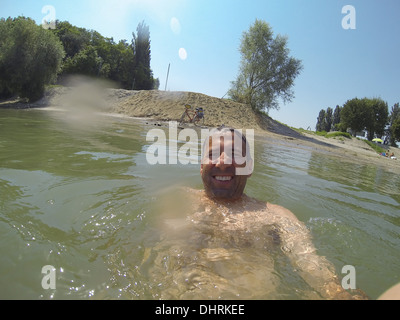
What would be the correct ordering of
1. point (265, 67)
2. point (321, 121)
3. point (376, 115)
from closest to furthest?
point (265, 67), point (376, 115), point (321, 121)

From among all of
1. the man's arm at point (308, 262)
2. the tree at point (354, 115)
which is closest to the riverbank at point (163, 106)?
the man's arm at point (308, 262)

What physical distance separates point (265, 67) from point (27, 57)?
75.6 feet

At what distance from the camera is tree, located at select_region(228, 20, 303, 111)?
84.3 ft

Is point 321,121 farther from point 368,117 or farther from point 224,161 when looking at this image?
point 224,161

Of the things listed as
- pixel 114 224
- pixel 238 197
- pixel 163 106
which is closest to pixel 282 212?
pixel 238 197

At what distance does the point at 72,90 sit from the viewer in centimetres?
2511

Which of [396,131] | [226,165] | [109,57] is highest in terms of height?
[109,57]

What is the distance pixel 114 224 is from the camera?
228 cm

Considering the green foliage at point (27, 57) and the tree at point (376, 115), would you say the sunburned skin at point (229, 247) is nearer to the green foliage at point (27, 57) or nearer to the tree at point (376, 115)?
the green foliage at point (27, 57)

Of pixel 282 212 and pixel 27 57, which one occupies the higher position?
pixel 27 57

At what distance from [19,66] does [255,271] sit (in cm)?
2776

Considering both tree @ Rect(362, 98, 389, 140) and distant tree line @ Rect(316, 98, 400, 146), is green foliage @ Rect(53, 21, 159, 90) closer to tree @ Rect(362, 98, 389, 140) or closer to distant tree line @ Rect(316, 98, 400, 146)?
distant tree line @ Rect(316, 98, 400, 146)

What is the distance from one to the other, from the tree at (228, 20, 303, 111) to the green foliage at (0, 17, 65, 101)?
19.4 metres

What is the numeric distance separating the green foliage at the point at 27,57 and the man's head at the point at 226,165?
86.3 ft
